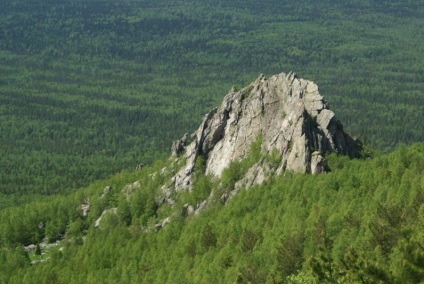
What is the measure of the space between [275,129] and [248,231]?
91.2 feet

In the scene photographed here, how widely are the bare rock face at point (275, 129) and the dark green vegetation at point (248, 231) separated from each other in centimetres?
264

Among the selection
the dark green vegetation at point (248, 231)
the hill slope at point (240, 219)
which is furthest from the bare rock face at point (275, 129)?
the dark green vegetation at point (248, 231)

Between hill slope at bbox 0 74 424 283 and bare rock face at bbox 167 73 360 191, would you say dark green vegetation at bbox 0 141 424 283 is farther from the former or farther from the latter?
bare rock face at bbox 167 73 360 191

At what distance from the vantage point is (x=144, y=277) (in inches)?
4299

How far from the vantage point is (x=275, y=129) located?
124 meters

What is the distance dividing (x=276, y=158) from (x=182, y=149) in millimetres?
30086

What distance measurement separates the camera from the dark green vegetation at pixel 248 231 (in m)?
68.9

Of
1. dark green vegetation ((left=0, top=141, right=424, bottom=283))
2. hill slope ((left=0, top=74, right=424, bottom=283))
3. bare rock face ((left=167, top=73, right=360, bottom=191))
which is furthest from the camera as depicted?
bare rock face ((left=167, top=73, right=360, bottom=191))

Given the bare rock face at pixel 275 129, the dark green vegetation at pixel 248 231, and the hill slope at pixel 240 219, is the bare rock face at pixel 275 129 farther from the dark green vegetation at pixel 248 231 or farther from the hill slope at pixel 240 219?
the dark green vegetation at pixel 248 231

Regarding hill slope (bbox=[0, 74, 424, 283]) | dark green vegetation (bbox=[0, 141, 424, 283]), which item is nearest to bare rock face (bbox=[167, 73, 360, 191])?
hill slope (bbox=[0, 74, 424, 283])

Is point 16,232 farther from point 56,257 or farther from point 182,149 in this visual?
point 182,149

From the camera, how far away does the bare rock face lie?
377 ft

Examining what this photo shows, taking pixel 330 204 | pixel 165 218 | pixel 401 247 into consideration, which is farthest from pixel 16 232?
pixel 401 247

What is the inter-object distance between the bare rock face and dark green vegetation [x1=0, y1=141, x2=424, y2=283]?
8.65 ft
